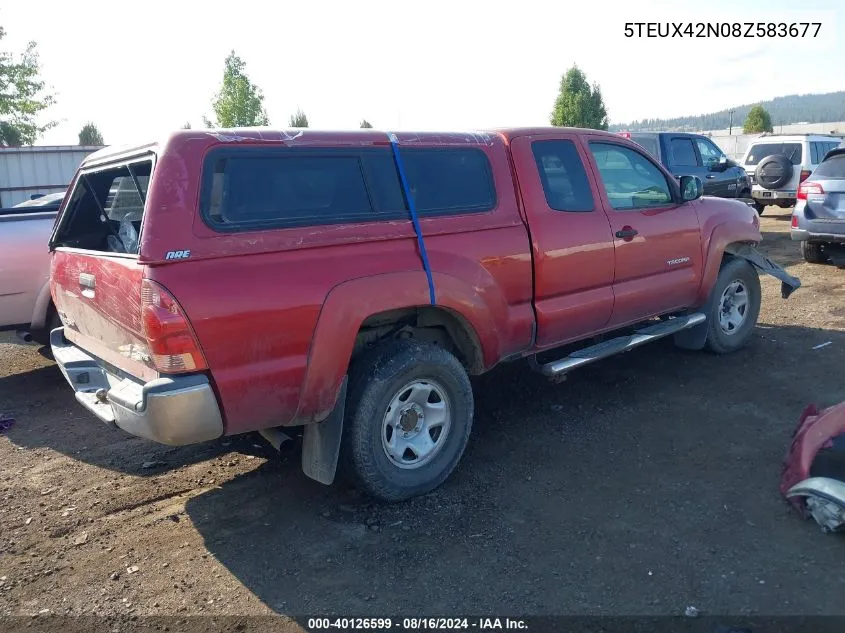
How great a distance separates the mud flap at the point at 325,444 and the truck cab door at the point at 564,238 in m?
1.58

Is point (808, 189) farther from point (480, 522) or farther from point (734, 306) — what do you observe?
point (480, 522)

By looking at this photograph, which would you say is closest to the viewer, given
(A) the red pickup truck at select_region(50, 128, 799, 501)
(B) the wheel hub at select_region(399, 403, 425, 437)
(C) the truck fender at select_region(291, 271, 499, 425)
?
(A) the red pickup truck at select_region(50, 128, 799, 501)

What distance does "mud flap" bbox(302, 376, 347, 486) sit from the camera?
11.9ft

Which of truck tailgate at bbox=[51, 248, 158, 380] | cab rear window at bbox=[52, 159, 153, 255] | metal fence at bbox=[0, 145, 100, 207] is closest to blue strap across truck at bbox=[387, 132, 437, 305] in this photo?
truck tailgate at bbox=[51, 248, 158, 380]

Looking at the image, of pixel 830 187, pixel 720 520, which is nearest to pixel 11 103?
pixel 830 187

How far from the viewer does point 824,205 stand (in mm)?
9578

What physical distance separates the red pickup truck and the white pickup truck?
1.58m

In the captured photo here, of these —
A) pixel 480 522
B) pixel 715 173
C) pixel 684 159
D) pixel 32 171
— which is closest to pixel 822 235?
pixel 684 159

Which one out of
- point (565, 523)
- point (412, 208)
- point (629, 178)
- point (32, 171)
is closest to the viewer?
point (565, 523)

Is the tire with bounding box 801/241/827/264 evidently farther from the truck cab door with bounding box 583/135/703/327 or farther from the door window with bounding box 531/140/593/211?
the door window with bounding box 531/140/593/211

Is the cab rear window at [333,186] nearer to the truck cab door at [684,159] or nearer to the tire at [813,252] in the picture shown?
the tire at [813,252]

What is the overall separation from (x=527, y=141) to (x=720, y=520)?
2.60 m

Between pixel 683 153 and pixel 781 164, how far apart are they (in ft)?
10.6

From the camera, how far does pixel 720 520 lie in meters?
3.56
